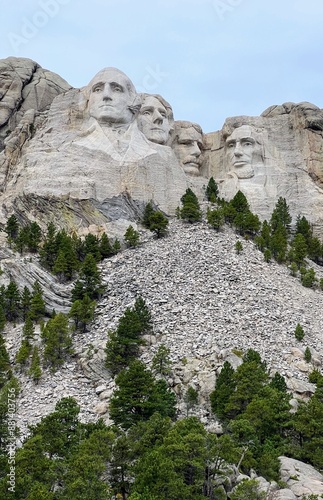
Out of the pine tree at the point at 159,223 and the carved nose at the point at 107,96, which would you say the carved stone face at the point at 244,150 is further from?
the pine tree at the point at 159,223

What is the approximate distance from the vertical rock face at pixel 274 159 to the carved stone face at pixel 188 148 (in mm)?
1689

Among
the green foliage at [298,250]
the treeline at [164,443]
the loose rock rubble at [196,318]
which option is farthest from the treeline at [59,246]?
the treeline at [164,443]

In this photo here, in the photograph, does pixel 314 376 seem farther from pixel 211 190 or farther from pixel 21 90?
pixel 21 90

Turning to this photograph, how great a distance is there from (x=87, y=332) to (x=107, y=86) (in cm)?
2487

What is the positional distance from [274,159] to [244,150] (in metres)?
2.55

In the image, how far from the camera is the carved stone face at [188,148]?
80.2 m

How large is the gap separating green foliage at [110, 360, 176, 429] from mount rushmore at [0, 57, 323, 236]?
23.1 metres

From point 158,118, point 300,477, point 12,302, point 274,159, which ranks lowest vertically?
point 300,477

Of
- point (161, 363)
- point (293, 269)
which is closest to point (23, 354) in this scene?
point (161, 363)

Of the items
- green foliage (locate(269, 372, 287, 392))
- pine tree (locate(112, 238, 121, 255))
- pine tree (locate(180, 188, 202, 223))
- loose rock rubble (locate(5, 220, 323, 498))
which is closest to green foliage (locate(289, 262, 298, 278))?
loose rock rubble (locate(5, 220, 323, 498))

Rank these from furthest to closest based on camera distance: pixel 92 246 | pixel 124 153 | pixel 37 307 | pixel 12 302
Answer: pixel 124 153
pixel 92 246
pixel 12 302
pixel 37 307

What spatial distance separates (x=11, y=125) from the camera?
257 ft

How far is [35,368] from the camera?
169 ft

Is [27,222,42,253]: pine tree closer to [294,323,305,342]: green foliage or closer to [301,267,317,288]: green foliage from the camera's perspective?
[301,267,317,288]: green foliage
